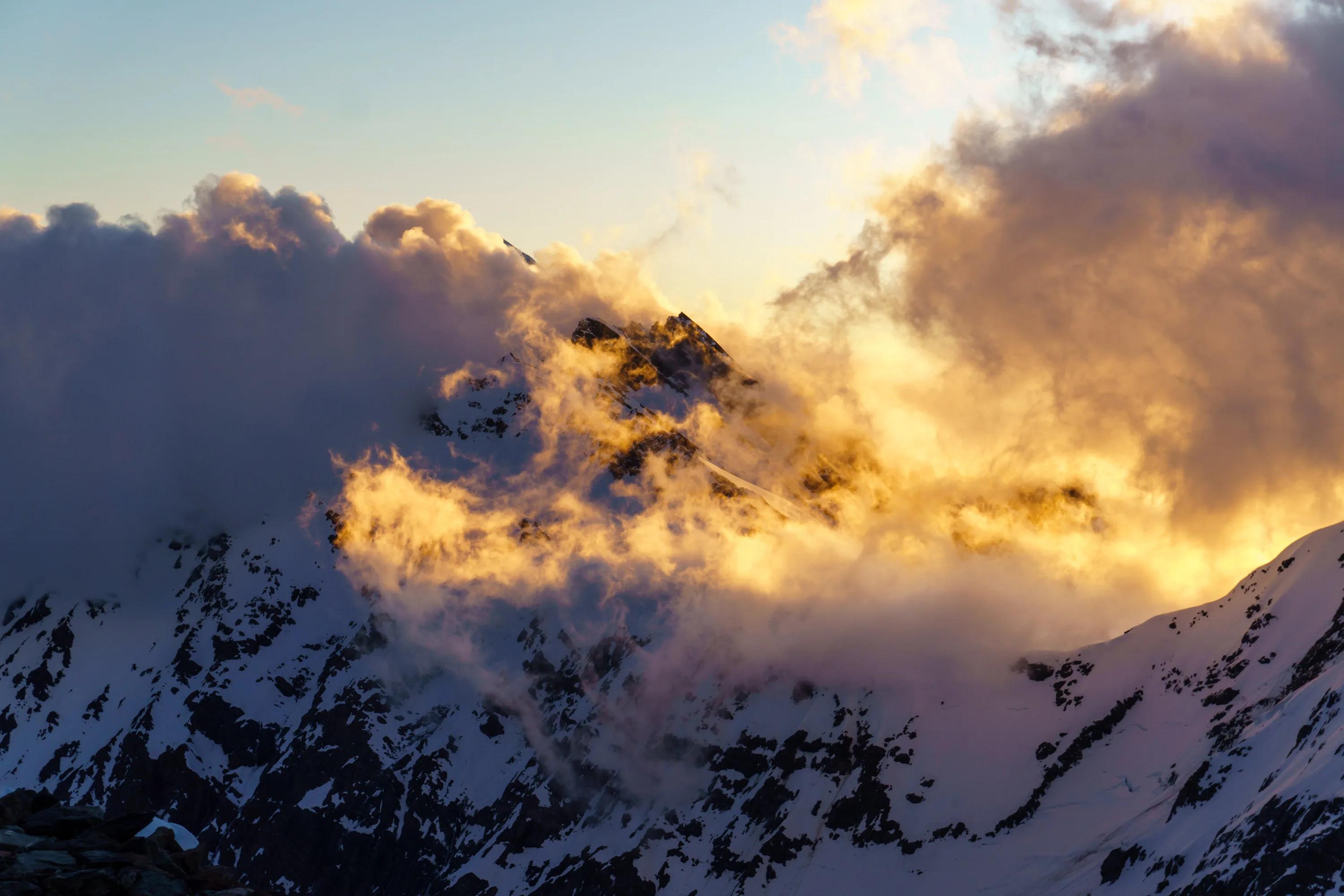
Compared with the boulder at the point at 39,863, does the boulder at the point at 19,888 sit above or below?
below

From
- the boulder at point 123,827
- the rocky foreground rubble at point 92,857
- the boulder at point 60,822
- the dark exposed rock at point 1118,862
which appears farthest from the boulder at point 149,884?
the dark exposed rock at point 1118,862

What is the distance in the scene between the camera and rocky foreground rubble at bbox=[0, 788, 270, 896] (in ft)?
158

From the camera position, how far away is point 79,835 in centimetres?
5528

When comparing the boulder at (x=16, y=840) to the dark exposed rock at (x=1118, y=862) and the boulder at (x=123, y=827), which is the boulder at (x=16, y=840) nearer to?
the boulder at (x=123, y=827)

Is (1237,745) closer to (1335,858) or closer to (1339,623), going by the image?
(1339,623)

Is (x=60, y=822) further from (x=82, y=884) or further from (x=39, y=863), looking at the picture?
(x=82, y=884)

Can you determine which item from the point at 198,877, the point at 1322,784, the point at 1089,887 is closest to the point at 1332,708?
the point at 1322,784

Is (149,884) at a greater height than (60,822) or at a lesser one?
lesser

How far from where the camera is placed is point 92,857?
1988 inches

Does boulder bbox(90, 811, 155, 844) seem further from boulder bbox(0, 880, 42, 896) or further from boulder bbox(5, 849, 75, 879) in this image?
boulder bbox(0, 880, 42, 896)

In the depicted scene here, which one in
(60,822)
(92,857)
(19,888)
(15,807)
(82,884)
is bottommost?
(82,884)

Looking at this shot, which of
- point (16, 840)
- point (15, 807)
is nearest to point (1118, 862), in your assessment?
point (15, 807)

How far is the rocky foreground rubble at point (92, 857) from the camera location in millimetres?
48156

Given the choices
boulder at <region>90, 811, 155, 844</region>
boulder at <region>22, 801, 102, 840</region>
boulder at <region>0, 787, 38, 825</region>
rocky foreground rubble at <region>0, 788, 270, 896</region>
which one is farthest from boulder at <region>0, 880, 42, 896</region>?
boulder at <region>0, 787, 38, 825</region>
